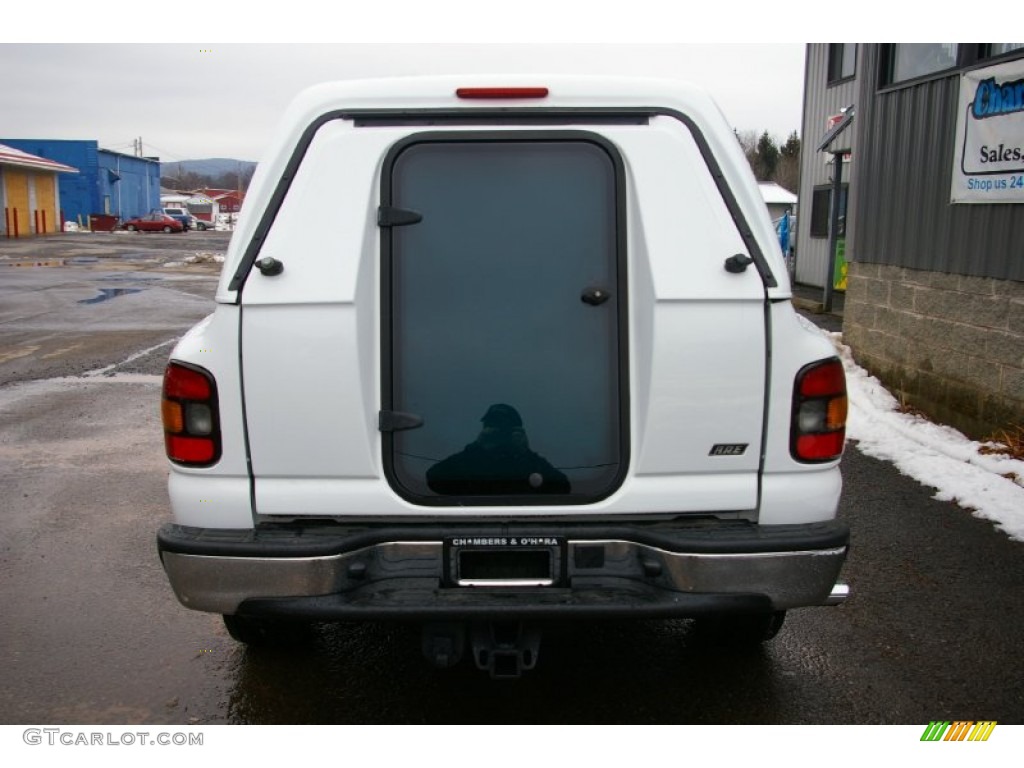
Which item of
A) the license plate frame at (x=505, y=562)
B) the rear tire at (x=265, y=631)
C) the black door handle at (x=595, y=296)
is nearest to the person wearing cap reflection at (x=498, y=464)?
the license plate frame at (x=505, y=562)

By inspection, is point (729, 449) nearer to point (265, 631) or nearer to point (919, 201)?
point (265, 631)

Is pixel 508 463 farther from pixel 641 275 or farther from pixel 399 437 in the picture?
pixel 641 275

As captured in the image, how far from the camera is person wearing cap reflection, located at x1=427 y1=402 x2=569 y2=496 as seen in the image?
3.01 meters

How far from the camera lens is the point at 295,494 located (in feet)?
9.72

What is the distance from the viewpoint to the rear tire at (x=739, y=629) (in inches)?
141

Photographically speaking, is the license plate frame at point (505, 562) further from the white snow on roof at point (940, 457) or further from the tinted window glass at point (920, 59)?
the tinted window glass at point (920, 59)

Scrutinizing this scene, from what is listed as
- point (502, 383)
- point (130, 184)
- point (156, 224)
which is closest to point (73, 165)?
point (156, 224)

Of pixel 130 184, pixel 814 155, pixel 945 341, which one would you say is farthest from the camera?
pixel 130 184

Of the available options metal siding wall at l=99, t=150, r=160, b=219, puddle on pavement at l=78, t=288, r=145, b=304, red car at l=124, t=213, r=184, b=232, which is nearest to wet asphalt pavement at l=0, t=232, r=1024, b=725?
puddle on pavement at l=78, t=288, r=145, b=304

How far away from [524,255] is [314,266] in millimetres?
661

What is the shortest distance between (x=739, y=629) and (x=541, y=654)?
78cm

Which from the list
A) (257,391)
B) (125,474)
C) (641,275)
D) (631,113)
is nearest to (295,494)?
(257,391)

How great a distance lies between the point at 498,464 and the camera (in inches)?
119
